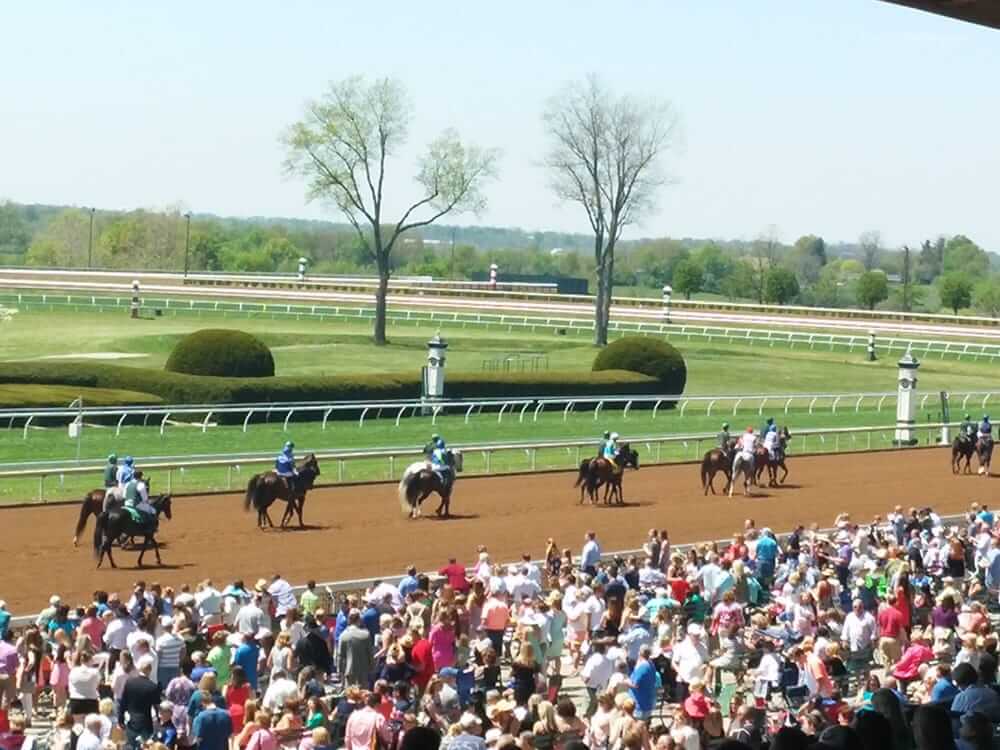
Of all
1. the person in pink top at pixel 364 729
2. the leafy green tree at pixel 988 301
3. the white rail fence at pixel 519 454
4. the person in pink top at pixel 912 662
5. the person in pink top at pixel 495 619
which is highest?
the leafy green tree at pixel 988 301

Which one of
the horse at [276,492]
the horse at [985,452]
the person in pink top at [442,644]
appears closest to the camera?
the person in pink top at [442,644]

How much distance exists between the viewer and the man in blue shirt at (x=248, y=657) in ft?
34.5

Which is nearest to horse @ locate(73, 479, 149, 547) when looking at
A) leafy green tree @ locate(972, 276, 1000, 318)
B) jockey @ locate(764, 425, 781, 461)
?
jockey @ locate(764, 425, 781, 461)

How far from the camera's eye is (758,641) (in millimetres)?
12008

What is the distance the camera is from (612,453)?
22.0 meters

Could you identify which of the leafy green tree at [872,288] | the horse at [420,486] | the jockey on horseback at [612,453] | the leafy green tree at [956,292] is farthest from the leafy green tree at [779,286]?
the horse at [420,486]

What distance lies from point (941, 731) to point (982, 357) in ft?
156

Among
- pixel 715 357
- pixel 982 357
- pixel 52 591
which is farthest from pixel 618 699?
pixel 982 357

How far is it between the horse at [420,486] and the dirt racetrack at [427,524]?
229 millimetres

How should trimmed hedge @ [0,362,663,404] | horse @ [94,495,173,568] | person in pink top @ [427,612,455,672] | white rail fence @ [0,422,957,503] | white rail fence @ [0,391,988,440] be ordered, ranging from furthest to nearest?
trimmed hedge @ [0,362,663,404], white rail fence @ [0,391,988,440], white rail fence @ [0,422,957,503], horse @ [94,495,173,568], person in pink top @ [427,612,455,672]

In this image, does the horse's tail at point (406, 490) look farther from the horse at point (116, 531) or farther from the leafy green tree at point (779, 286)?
the leafy green tree at point (779, 286)

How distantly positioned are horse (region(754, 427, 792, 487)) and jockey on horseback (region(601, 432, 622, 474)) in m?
2.95

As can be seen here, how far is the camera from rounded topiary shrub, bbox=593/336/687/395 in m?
37.7

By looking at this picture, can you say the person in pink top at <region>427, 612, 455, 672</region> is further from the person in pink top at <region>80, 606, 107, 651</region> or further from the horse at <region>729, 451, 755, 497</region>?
the horse at <region>729, 451, 755, 497</region>
